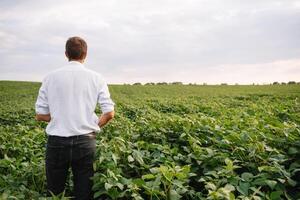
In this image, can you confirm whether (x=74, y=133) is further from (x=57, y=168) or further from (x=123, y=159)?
(x=123, y=159)

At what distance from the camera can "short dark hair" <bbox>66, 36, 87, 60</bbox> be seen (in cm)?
380

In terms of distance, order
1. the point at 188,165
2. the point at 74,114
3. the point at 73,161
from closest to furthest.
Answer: the point at 188,165 → the point at 74,114 → the point at 73,161

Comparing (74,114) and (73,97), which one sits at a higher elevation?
(73,97)

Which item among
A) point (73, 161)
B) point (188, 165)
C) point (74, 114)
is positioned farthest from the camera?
point (73, 161)

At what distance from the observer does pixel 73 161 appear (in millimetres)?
A: 3875

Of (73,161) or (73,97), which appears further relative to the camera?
(73,161)

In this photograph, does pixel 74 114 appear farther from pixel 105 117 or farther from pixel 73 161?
pixel 73 161

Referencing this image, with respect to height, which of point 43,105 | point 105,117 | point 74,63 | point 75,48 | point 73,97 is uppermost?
point 75,48

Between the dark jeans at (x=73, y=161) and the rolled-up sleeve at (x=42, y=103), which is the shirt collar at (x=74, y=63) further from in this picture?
the dark jeans at (x=73, y=161)

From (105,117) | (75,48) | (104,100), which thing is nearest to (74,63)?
(75,48)

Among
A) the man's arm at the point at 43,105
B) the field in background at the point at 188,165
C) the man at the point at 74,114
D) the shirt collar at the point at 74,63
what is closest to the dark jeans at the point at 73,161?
the man at the point at 74,114

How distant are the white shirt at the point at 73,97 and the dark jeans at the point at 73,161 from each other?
0.09 meters

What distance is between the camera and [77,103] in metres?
3.78

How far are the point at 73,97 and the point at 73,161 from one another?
0.70 m
